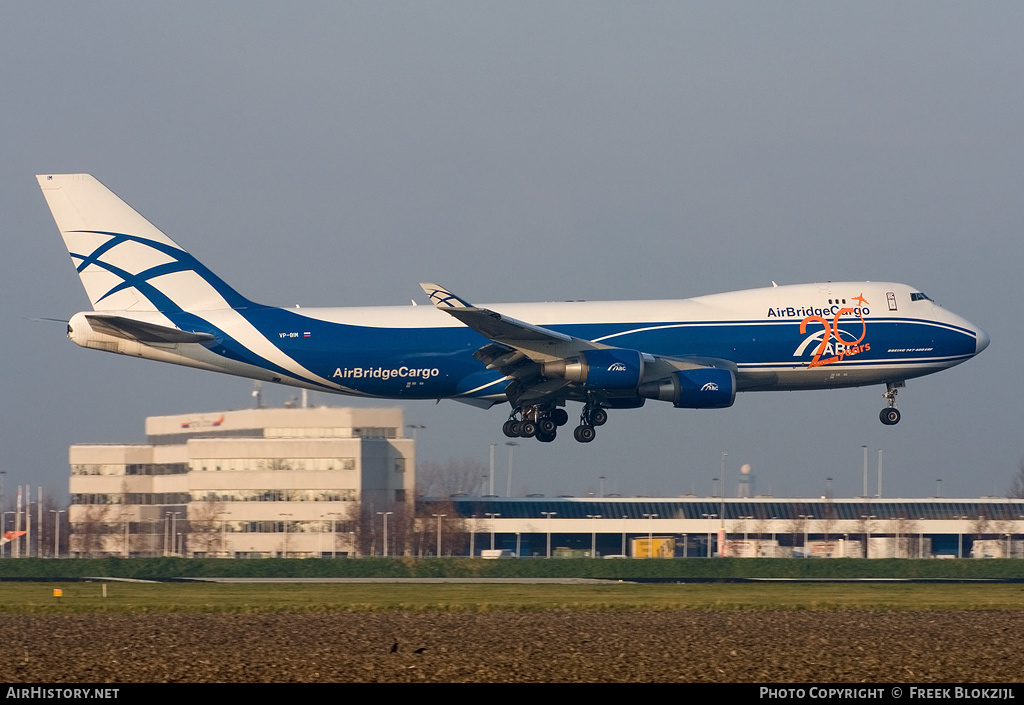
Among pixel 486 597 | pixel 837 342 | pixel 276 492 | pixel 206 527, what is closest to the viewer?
pixel 486 597

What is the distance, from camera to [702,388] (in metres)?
51.0

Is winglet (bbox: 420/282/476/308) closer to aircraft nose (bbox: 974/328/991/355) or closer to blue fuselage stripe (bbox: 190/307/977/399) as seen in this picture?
blue fuselage stripe (bbox: 190/307/977/399)

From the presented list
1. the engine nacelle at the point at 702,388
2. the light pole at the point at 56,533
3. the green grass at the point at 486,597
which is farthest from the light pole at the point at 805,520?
the engine nacelle at the point at 702,388

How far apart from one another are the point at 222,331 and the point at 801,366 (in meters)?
21.7

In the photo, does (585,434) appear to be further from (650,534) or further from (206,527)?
(650,534)

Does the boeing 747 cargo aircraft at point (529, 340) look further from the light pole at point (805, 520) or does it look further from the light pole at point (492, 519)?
the light pole at point (805, 520)

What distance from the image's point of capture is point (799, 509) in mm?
112312

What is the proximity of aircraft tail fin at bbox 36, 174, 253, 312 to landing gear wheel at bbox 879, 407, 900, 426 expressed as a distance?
1006 inches

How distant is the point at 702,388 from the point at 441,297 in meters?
10.2

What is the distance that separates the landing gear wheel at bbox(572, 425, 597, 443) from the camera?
5356 cm

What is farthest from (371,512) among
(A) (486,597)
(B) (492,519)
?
(A) (486,597)

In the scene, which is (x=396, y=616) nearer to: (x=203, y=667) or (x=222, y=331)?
(x=203, y=667)

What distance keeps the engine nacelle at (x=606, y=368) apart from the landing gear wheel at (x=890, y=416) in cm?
1137

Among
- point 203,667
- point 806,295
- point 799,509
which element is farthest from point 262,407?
point 203,667
